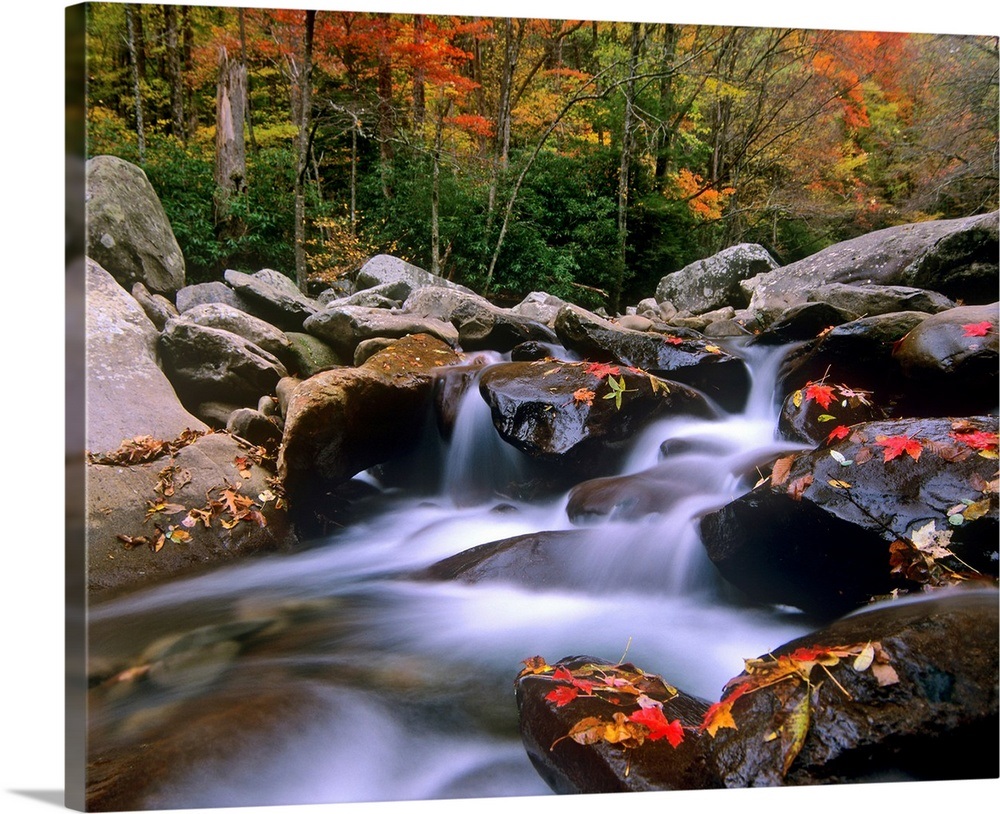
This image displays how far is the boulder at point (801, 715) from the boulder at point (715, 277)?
1433mm

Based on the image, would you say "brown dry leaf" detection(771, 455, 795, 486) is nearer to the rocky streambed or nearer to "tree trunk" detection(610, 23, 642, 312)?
the rocky streambed

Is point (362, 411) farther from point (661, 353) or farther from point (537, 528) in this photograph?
point (661, 353)

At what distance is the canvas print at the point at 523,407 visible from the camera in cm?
254

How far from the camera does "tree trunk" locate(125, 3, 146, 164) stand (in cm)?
256

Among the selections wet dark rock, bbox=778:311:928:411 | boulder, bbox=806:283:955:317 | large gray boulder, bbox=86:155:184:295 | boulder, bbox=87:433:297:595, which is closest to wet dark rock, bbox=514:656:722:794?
boulder, bbox=87:433:297:595


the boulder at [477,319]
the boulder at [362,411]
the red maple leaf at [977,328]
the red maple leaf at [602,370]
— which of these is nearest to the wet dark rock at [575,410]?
the red maple leaf at [602,370]

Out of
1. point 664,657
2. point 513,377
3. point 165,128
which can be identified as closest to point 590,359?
point 513,377

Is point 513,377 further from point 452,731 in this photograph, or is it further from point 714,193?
point 452,731

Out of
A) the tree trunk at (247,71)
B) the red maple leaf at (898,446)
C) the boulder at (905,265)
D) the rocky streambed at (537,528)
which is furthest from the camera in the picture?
the boulder at (905,265)

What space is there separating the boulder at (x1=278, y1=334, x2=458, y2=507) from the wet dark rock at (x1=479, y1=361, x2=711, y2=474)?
1.03 feet

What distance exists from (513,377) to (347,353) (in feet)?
2.46

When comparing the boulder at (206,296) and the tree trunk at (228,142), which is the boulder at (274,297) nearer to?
the boulder at (206,296)

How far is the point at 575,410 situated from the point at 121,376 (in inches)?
70.8

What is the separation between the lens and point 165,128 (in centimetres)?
287
